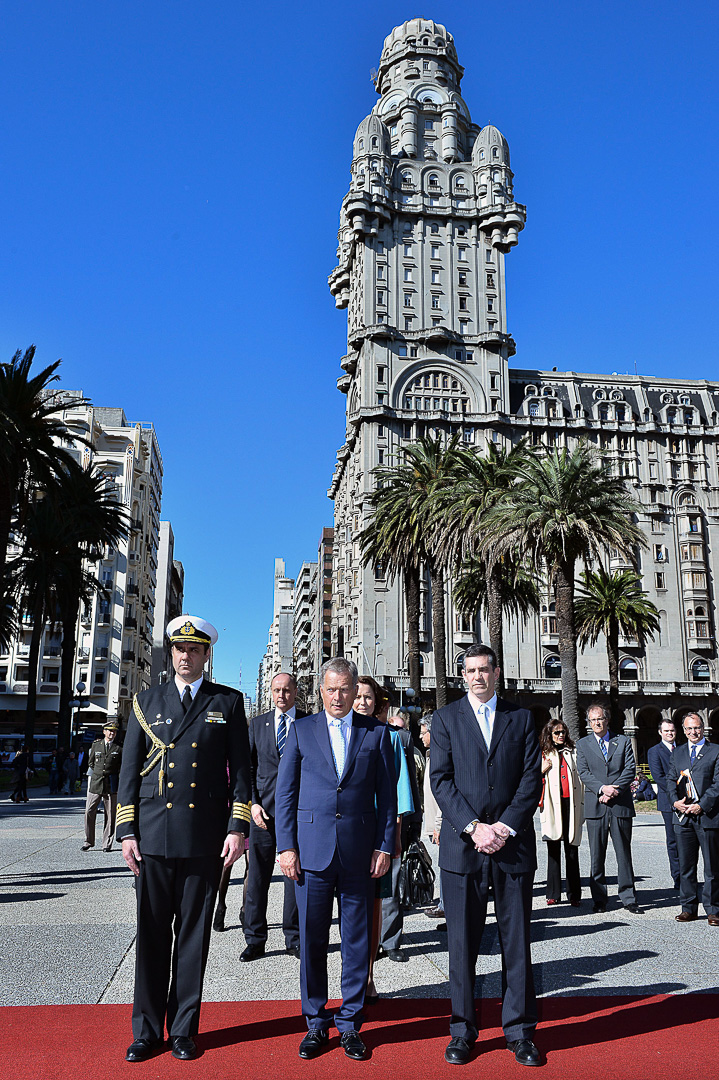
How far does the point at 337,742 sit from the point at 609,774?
542 cm

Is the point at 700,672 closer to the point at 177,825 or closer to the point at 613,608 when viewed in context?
the point at 613,608

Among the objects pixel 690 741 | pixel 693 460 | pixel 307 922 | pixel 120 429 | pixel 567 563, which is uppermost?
pixel 120 429

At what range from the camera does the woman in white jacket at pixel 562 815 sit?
9898mm


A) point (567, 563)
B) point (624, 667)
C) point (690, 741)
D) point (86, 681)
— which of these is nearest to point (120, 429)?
point (86, 681)

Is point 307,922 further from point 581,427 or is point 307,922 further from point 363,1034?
point 581,427

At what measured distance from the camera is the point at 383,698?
7895mm

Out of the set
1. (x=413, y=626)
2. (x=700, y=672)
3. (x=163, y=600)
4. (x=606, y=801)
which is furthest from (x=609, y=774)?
(x=163, y=600)

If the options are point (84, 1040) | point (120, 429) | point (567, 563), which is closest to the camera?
point (84, 1040)

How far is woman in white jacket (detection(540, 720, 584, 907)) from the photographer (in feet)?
32.5

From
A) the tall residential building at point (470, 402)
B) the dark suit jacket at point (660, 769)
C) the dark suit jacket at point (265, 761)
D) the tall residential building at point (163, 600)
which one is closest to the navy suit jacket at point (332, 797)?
the dark suit jacket at point (265, 761)

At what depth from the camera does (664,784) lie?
10.2m

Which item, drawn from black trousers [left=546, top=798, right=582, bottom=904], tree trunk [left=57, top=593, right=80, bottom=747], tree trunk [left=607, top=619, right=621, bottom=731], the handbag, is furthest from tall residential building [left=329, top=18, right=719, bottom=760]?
the handbag

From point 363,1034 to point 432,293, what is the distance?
2878 inches

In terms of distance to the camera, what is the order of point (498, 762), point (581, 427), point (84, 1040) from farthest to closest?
point (581, 427)
point (498, 762)
point (84, 1040)
